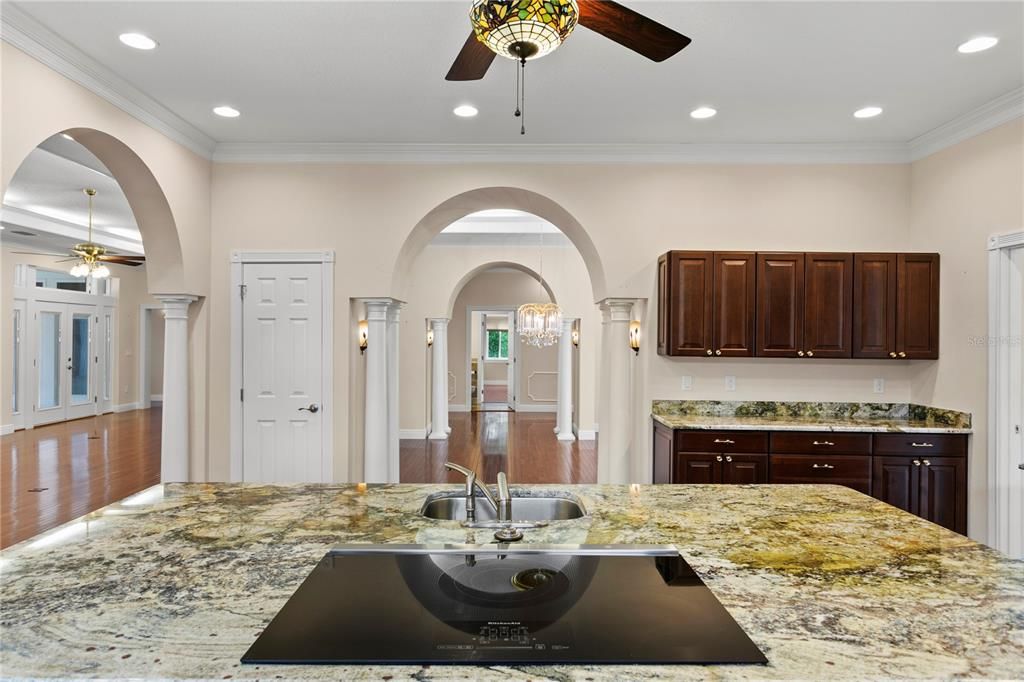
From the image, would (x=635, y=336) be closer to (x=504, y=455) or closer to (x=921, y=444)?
(x=921, y=444)

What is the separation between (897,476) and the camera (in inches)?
157

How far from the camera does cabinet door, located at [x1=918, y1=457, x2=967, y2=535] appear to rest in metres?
3.97

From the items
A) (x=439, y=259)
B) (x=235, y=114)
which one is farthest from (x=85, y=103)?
(x=439, y=259)

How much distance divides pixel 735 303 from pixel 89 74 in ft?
13.9

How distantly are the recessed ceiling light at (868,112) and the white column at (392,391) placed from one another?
3.60 m

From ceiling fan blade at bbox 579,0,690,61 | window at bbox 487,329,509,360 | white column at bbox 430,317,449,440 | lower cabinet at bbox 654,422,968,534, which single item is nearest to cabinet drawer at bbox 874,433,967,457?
lower cabinet at bbox 654,422,968,534

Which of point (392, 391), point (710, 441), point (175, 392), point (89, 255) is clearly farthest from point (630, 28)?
point (89, 255)

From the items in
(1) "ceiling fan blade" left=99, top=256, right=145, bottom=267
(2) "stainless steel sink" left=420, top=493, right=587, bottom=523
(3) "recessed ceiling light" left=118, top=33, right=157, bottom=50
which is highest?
(3) "recessed ceiling light" left=118, top=33, right=157, bottom=50

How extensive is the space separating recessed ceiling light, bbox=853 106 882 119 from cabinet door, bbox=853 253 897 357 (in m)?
0.94

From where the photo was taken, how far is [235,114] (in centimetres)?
400

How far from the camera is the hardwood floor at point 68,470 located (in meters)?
4.90

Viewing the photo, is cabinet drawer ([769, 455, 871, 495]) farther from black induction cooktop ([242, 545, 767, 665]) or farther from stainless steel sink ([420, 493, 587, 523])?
black induction cooktop ([242, 545, 767, 665])

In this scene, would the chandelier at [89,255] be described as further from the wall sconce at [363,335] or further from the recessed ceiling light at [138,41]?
the recessed ceiling light at [138,41]

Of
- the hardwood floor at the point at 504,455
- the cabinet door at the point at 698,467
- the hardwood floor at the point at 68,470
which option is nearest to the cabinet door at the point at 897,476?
the cabinet door at the point at 698,467
